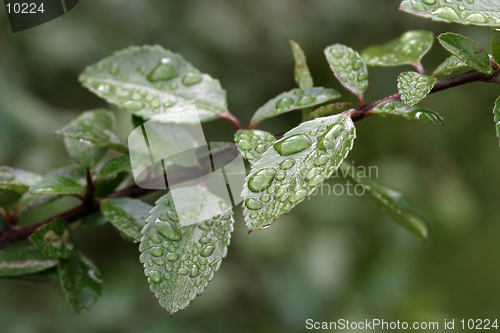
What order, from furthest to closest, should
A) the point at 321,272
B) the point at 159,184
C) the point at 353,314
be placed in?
the point at 321,272 < the point at 353,314 < the point at 159,184

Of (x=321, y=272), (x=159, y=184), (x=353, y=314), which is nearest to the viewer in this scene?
(x=159, y=184)

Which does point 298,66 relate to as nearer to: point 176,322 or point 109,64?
point 109,64

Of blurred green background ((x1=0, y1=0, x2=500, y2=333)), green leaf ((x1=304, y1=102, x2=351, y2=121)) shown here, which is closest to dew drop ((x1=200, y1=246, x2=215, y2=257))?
green leaf ((x1=304, y1=102, x2=351, y2=121))

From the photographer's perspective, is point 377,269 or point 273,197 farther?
point 377,269

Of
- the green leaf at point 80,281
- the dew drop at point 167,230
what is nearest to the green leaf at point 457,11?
the dew drop at point 167,230

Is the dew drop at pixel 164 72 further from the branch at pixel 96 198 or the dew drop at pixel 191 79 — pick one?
the branch at pixel 96 198

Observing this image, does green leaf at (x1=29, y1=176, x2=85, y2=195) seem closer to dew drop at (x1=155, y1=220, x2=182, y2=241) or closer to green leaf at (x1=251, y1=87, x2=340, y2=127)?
dew drop at (x1=155, y1=220, x2=182, y2=241)

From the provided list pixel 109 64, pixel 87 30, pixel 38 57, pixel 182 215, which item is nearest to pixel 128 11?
pixel 87 30

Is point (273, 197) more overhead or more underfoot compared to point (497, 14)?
more underfoot
